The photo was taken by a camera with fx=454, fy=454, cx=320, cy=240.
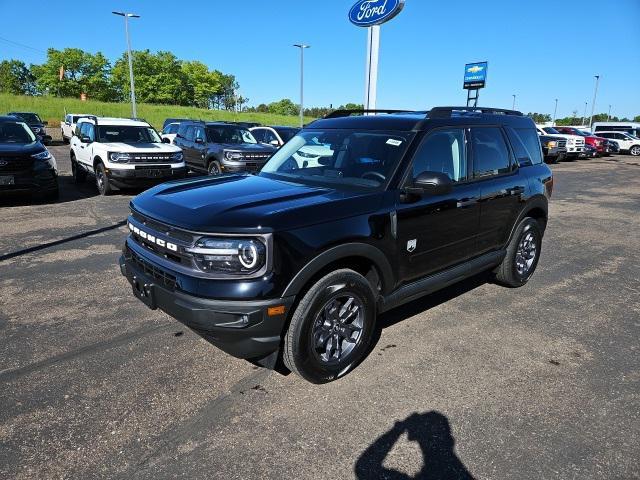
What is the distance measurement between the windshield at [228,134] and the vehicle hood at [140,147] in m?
1.84

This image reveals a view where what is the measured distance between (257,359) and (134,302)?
203 cm

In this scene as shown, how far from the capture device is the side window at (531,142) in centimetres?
506

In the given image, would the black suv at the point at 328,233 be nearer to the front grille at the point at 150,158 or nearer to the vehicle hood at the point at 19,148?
the vehicle hood at the point at 19,148

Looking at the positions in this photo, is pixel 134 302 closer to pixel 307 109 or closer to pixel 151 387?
pixel 151 387

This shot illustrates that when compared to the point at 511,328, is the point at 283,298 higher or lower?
higher

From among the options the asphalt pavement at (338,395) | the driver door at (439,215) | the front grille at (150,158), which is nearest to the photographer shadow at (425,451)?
the asphalt pavement at (338,395)

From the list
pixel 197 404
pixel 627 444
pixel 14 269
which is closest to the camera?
pixel 627 444

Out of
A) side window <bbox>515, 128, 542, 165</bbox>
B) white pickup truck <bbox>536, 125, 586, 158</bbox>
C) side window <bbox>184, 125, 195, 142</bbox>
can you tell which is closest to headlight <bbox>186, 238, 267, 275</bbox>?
side window <bbox>515, 128, 542, 165</bbox>

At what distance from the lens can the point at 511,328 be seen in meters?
4.20

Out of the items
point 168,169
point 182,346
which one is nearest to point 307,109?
point 168,169

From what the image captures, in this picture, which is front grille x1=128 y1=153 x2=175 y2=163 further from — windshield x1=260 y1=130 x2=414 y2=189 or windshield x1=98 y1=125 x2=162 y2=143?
windshield x1=260 y1=130 x2=414 y2=189

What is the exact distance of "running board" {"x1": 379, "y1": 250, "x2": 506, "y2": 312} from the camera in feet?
11.8

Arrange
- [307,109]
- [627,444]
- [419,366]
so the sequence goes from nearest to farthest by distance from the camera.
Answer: [627,444] < [419,366] < [307,109]

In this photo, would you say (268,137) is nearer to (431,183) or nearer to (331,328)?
(431,183)
